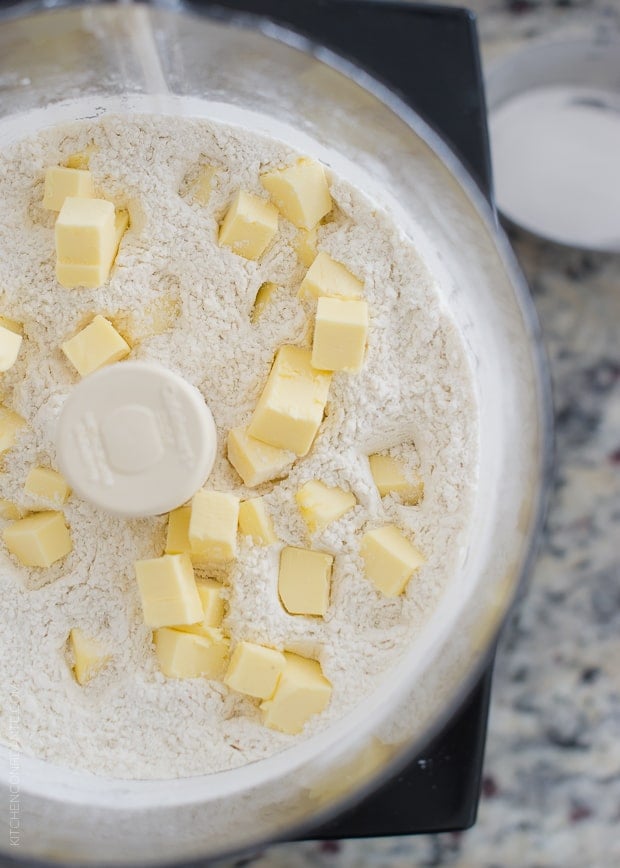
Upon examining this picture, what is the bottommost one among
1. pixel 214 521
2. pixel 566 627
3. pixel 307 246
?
pixel 566 627

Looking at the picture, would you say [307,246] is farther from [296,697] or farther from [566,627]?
[566,627]

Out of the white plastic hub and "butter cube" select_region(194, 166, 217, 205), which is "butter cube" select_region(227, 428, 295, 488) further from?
"butter cube" select_region(194, 166, 217, 205)

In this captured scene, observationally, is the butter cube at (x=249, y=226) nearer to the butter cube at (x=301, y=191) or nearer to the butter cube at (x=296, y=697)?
the butter cube at (x=301, y=191)

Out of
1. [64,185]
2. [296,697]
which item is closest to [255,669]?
[296,697]

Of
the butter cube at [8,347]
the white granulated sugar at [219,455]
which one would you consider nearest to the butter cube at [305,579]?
the white granulated sugar at [219,455]

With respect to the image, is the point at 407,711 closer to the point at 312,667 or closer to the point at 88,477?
the point at 312,667

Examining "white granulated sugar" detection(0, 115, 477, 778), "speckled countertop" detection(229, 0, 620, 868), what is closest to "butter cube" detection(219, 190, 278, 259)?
"white granulated sugar" detection(0, 115, 477, 778)
